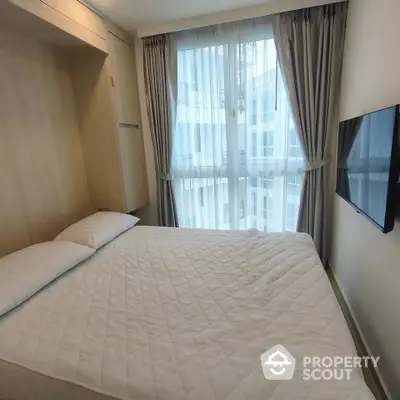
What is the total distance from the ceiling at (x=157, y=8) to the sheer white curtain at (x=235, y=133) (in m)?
0.22

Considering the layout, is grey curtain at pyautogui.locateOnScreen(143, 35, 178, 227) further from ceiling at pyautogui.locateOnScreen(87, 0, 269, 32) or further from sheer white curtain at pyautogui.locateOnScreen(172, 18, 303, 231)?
ceiling at pyautogui.locateOnScreen(87, 0, 269, 32)

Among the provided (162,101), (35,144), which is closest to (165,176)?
(162,101)

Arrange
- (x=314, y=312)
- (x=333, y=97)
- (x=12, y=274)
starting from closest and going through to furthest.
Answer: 1. (x=314, y=312)
2. (x=12, y=274)
3. (x=333, y=97)

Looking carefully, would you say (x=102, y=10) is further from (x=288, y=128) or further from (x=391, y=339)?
(x=391, y=339)

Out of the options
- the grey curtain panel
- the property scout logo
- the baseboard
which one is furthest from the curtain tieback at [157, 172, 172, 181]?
the property scout logo

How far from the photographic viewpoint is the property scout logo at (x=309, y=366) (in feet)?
2.81

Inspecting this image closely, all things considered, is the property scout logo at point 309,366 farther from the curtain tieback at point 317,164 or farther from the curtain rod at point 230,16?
the curtain rod at point 230,16

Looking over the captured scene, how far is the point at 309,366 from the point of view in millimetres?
896

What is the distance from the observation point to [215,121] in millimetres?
2801

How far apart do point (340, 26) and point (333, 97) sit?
593 millimetres

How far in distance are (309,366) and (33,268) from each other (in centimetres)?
140

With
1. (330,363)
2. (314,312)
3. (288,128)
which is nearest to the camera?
(330,363)

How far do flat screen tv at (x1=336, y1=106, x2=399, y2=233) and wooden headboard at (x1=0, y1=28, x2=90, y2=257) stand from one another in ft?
7.34

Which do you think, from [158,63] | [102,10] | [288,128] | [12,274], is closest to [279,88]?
[288,128]
